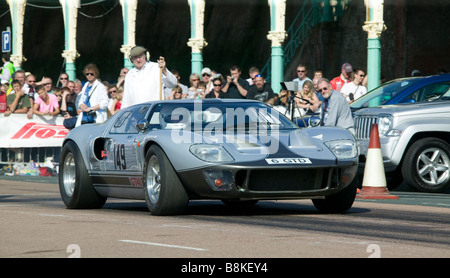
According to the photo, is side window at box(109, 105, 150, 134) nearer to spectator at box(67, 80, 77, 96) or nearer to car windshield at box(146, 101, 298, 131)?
car windshield at box(146, 101, 298, 131)

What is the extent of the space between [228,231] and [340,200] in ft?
7.88

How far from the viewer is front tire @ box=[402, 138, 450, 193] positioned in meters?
15.8

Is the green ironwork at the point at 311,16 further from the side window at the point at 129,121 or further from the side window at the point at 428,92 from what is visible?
the side window at the point at 129,121

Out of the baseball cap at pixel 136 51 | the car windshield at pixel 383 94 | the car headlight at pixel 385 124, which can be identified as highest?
the baseball cap at pixel 136 51

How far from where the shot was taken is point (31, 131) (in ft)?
71.0

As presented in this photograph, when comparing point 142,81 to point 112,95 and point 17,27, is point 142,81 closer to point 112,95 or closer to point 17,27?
point 112,95

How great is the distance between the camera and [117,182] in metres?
12.0

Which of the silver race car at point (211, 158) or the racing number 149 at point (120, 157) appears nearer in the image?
the silver race car at point (211, 158)

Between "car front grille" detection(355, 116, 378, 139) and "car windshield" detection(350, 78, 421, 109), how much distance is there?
2.12ft

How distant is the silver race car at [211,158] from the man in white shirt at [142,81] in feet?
8.20

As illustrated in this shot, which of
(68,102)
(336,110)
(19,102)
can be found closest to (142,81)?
(336,110)

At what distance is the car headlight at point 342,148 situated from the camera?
11102 mm

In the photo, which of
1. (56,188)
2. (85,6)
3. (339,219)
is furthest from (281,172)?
(85,6)

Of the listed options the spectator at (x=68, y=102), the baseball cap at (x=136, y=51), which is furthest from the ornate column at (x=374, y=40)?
the baseball cap at (x=136, y=51)
